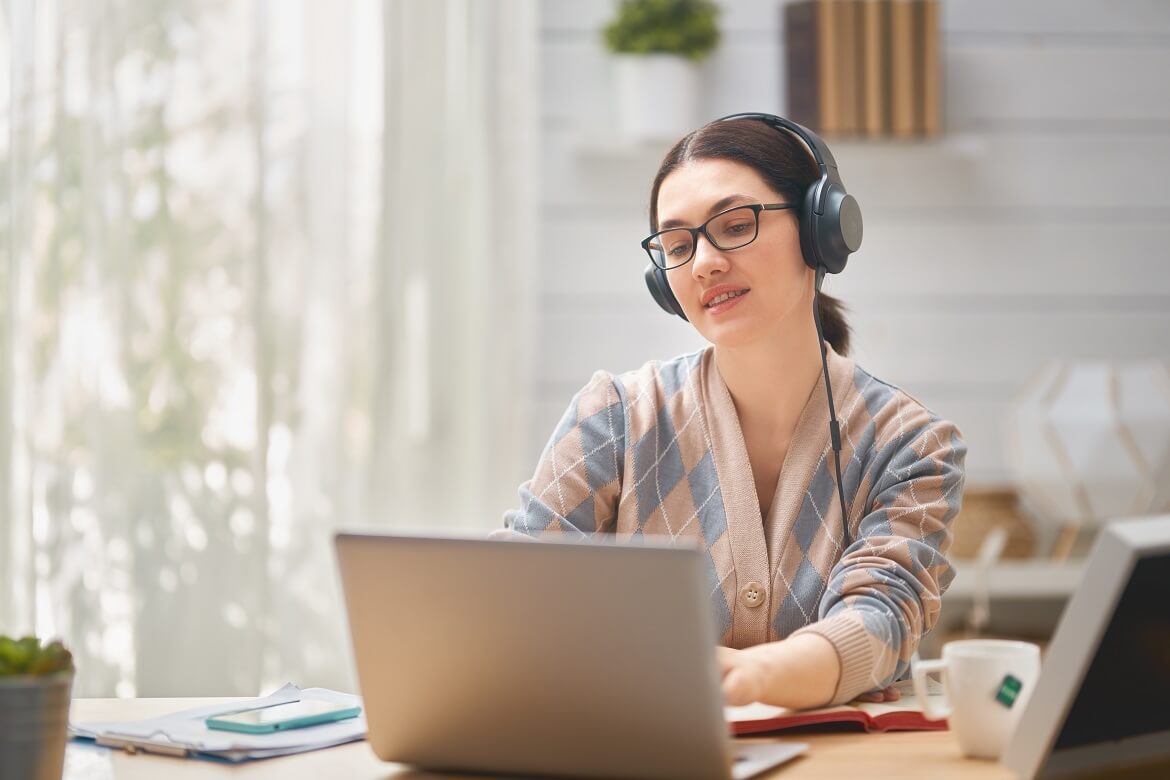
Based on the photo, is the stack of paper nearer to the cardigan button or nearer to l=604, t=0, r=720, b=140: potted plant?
the cardigan button

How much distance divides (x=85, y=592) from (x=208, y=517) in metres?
0.23

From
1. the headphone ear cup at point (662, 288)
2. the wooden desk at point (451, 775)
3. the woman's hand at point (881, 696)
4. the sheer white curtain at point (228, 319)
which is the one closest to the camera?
the wooden desk at point (451, 775)

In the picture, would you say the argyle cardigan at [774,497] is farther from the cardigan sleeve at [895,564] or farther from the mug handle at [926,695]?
the mug handle at [926,695]

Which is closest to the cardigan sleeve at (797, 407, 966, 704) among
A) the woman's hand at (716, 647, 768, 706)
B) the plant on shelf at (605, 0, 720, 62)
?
the woman's hand at (716, 647, 768, 706)

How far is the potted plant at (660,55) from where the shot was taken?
2.53 m

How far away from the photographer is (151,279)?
2.21 metres

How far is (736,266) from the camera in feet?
4.35

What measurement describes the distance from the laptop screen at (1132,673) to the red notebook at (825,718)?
214 mm

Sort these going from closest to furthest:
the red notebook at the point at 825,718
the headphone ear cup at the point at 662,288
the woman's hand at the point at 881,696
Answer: the red notebook at the point at 825,718 → the woman's hand at the point at 881,696 → the headphone ear cup at the point at 662,288

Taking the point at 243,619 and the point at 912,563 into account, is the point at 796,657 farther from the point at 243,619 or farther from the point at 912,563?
the point at 243,619

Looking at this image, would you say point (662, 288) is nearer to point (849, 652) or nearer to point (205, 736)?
point (849, 652)

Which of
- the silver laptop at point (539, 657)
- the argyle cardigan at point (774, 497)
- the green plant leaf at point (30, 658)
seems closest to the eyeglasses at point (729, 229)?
the argyle cardigan at point (774, 497)

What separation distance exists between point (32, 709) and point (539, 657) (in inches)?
12.8

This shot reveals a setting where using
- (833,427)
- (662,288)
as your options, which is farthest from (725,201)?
(833,427)
